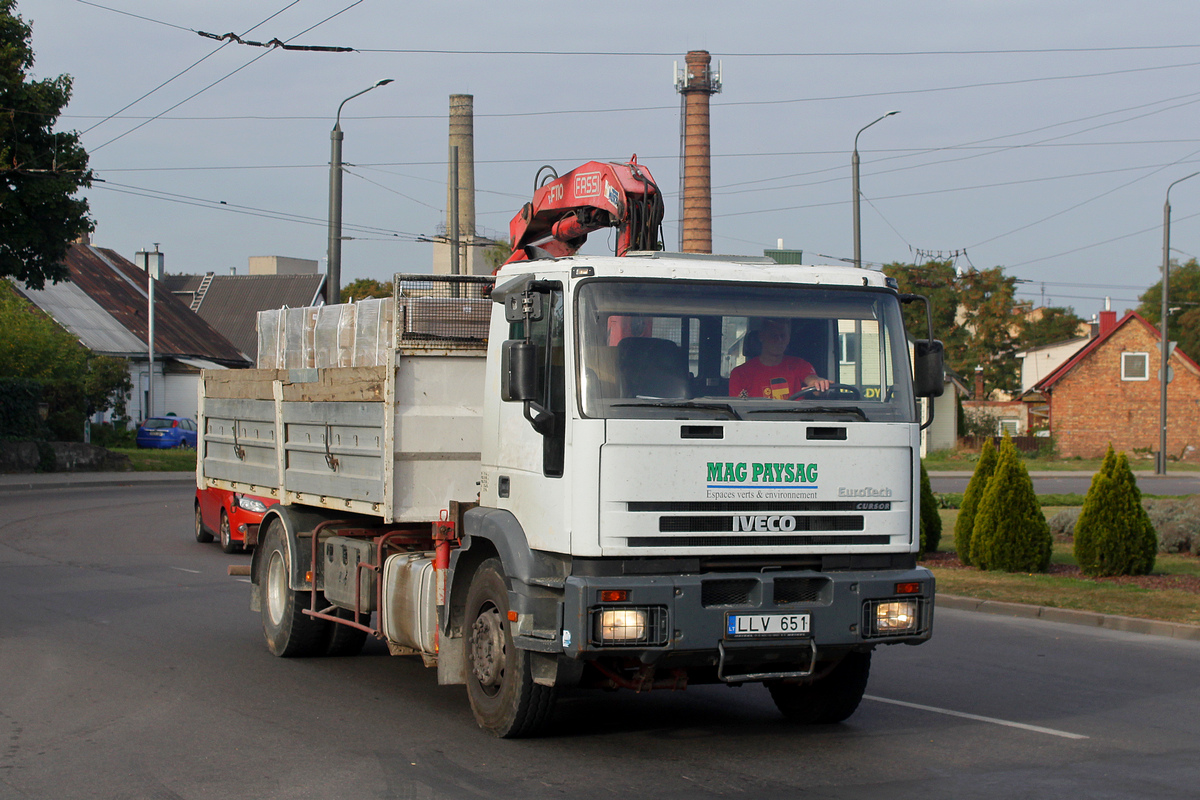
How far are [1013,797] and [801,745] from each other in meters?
1.42

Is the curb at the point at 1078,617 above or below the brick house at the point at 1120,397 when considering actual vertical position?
below

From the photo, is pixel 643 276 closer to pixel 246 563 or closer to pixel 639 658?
pixel 639 658

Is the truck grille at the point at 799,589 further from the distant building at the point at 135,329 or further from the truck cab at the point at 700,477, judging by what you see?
the distant building at the point at 135,329

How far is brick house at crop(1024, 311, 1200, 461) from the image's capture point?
202 ft

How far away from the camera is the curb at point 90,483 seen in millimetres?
32219

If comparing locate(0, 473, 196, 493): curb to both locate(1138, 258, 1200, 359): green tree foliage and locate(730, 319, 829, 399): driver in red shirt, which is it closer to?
locate(730, 319, 829, 399): driver in red shirt

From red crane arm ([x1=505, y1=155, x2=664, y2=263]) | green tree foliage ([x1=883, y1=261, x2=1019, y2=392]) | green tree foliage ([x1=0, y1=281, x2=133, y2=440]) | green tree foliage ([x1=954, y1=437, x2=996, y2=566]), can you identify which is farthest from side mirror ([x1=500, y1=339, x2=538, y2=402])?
green tree foliage ([x1=883, y1=261, x2=1019, y2=392])

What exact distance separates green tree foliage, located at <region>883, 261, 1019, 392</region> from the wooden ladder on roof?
4185 centimetres

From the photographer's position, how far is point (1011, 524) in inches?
640

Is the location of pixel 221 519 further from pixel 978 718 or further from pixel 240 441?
pixel 978 718

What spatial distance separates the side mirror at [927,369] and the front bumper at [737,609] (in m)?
1.05

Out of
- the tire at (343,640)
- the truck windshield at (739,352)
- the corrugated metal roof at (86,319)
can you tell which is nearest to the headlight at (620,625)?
the truck windshield at (739,352)

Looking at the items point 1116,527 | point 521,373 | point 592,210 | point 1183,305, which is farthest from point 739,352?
point 1183,305

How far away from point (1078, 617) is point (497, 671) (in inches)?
311
